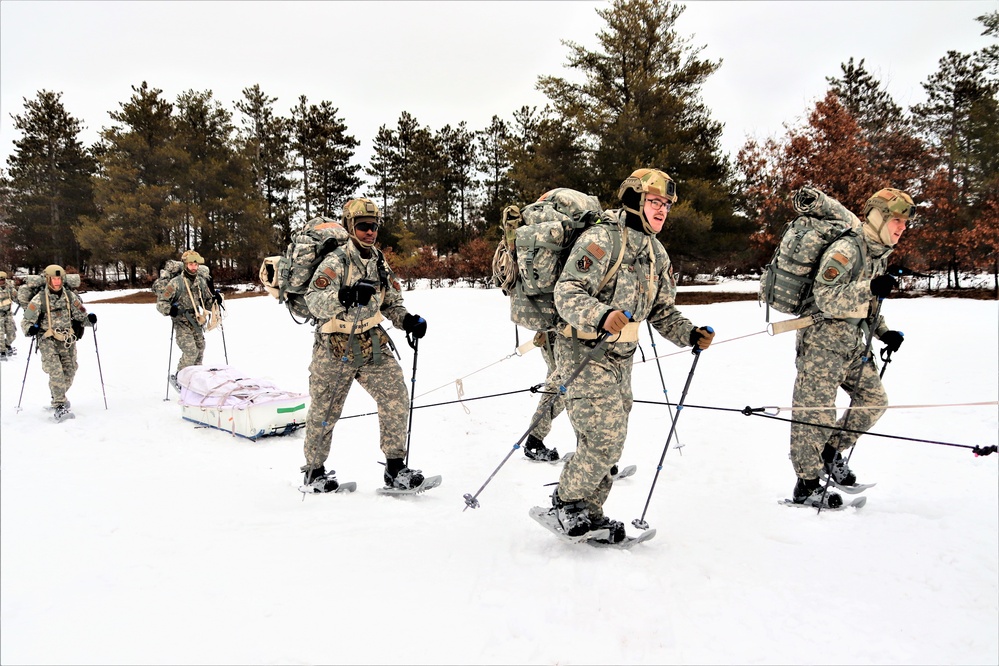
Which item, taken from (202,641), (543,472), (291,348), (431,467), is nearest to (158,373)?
(291,348)

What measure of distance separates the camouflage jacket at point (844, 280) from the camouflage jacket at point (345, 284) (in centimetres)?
376

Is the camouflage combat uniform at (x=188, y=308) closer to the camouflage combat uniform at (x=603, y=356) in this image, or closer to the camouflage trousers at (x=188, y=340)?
the camouflage trousers at (x=188, y=340)

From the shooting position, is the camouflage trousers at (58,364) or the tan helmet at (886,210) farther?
the camouflage trousers at (58,364)

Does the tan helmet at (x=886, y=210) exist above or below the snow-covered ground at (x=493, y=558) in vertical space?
above

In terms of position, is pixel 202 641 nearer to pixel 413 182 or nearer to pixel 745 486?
pixel 745 486

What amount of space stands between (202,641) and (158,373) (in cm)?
1136

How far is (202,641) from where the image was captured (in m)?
2.45

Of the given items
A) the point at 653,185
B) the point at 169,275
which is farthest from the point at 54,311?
the point at 653,185

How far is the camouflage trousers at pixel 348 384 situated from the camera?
525 cm

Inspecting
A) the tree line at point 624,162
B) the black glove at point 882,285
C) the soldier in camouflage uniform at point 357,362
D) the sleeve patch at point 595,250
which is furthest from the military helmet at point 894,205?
the tree line at point 624,162

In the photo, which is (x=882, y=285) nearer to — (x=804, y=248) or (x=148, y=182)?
(x=804, y=248)

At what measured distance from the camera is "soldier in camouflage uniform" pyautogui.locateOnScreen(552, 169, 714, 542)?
3885 millimetres

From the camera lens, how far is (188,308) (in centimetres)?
990

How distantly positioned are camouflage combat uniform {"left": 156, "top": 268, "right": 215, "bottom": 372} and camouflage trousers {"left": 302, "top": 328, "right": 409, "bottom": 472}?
5735mm
